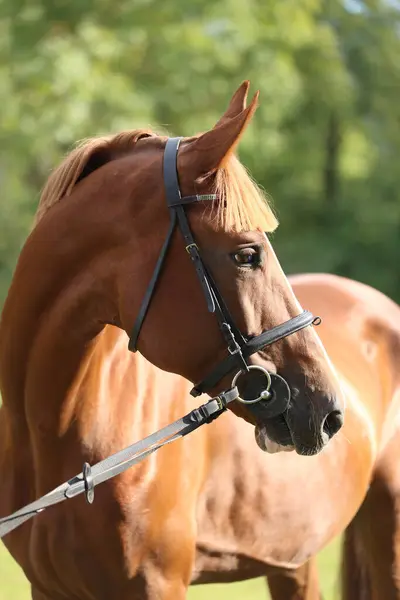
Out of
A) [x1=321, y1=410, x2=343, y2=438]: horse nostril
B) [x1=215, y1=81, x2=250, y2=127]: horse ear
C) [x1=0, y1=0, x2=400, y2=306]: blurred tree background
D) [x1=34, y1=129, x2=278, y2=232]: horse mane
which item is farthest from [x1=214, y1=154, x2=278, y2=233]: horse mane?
[x1=0, y1=0, x2=400, y2=306]: blurred tree background

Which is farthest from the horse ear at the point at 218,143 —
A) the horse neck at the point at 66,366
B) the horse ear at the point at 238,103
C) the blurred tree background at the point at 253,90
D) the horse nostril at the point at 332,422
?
the blurred tree background at the point at 253,90

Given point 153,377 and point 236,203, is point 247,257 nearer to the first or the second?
point 236,203

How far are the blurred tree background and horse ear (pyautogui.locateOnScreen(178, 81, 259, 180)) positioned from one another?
929cm

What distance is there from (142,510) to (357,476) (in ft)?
3.35

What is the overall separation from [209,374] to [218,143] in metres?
0.58

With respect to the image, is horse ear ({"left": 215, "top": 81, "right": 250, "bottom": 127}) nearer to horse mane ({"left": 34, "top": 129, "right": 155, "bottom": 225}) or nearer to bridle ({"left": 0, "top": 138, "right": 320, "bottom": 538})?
bridle ({"left": 0, "top": 138, "right": 320, "bottom": 538})

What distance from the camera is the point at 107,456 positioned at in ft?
7.04

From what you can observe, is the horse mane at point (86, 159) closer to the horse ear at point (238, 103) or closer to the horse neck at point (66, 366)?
the horse neck at point (66, 366)

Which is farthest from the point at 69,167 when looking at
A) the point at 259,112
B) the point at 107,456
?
the point at 259,112

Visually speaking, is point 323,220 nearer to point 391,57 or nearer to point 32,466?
point 391,57

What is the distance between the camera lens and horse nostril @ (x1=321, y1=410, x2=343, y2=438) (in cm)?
195

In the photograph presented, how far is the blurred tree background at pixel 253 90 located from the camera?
11.3m

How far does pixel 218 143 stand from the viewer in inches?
73.2

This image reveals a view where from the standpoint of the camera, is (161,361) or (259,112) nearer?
(161,361)
